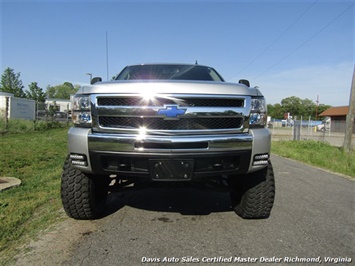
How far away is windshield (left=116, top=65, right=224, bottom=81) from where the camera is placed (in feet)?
14.3

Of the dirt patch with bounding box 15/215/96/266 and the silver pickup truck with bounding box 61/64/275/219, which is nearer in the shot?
the dirt patch with bounding box 15/215/96/266

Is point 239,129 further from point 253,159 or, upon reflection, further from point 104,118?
point 104,118

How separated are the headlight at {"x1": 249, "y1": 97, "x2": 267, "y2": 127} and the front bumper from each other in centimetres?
15

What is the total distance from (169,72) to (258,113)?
1693mm

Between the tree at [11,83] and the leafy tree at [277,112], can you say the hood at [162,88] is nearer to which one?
the tree at [11,83]

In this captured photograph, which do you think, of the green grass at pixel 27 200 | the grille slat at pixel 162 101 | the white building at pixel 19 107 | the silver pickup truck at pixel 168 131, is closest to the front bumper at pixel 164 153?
the silver pickup truck at pixel 168 131

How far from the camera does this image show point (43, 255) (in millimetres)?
2695

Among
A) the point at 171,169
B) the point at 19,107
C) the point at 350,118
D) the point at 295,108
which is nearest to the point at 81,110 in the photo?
the point at 171,169

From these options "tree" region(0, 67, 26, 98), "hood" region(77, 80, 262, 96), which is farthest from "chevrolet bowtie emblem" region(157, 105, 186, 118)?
"tree" region(0, 67, 26, 98)

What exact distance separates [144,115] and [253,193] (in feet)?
4.94

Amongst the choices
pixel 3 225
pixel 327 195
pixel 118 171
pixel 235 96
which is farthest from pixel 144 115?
pixel 327 195

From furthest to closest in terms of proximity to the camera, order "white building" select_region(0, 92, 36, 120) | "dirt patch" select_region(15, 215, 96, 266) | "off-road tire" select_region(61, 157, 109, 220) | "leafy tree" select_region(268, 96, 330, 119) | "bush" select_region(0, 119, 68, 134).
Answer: "leafy tree" select_region(268, 96, 330, 119), "white building" select_region(0, 92, 36, 120), "bush" select_region(0, 119, 68, 134), "off-road tire" select_region(61, 157, 109, 220), "dirt patch" select_region(15, 215, 96, 266)

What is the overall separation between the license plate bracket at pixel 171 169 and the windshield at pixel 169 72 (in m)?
1.60

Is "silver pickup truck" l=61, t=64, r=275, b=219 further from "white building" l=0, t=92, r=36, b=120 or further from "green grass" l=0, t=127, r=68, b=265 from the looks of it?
"white building" l=0, t=92, r=36, b=120
